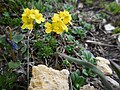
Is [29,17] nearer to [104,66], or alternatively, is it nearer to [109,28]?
[104,66]

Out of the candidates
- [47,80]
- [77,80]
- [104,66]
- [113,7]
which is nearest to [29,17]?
[47,80]

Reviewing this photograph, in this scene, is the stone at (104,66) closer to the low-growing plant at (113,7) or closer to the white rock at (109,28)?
the white rock at (109,28)

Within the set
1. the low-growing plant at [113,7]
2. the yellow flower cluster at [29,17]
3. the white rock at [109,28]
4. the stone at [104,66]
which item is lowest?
the stone at [104,66]

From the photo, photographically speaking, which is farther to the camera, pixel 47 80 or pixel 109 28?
pixel 109 28

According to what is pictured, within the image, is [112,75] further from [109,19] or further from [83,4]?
[83,4]

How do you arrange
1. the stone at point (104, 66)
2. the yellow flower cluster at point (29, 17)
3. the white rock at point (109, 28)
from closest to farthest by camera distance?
the yellow flower cluster at point (29, 17) < the stone at point (104, 66) < the white rock at point (109, 28)

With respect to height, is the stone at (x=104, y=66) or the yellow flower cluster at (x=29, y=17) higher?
the yellow flower cluster at (x=29, y=17)

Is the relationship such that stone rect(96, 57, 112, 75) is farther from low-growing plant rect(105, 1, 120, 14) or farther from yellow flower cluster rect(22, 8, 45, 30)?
low-growing plant rect(105, 1, 120, 14)

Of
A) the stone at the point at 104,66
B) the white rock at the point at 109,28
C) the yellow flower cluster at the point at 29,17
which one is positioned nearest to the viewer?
the yellow flower cluster at the point at 29,17

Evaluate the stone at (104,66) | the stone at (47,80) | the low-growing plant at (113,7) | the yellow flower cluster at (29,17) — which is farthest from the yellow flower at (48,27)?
the low-growing plant at (113,7)
